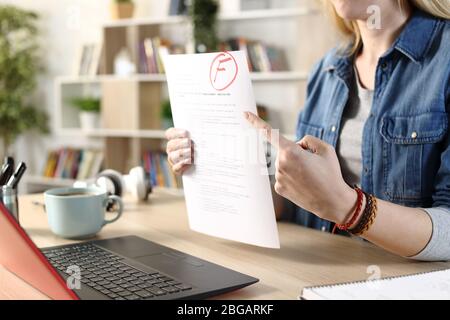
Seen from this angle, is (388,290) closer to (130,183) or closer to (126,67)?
(130,183)

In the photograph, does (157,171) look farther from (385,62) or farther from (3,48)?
(385,62)

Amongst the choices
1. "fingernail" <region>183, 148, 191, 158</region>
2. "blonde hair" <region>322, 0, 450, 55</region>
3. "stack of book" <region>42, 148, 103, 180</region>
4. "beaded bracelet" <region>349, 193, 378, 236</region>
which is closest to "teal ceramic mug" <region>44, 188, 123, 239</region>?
"fingernail" <region>183, 148, 191, 158</region>

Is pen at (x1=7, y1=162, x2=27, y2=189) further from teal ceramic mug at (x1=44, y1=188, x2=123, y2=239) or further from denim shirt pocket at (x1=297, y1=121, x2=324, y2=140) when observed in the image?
denim shirt pocket at (x1=297, y1=121, x2=324, y2=140)

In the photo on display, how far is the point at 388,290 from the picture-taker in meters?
0.72

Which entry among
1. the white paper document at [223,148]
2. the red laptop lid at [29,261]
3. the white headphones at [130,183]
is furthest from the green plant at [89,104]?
the red laptop lid at [29,261]

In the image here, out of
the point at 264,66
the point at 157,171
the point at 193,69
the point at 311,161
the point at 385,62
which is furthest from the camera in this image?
the point at 157,171

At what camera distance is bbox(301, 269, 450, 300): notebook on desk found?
70 cm

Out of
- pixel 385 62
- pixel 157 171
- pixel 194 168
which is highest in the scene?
pixel 385 62

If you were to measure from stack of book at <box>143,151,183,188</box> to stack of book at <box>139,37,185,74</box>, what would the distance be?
0.53m

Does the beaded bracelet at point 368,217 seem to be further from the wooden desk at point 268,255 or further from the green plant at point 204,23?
the green plant at point 204,23
